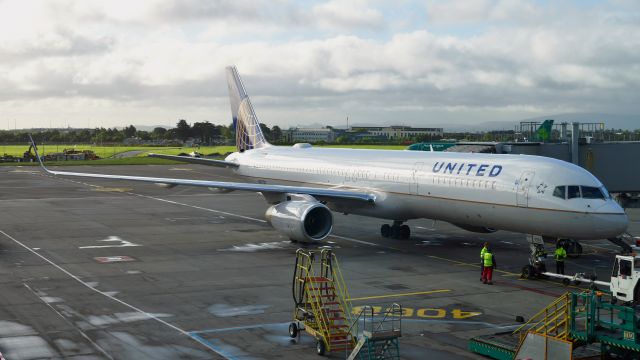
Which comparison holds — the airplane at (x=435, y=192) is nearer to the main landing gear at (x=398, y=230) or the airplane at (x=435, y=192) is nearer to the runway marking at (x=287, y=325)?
the main landing gear at (x=398, y=230)

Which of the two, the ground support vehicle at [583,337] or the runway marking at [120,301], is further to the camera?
the runway marking at [120,301]

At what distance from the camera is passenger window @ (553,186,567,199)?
2381cm

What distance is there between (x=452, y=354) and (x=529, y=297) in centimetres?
691

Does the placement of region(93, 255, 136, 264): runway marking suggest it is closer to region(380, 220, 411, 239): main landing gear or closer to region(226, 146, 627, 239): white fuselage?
region(226, 146, 627, 239): white fuselage

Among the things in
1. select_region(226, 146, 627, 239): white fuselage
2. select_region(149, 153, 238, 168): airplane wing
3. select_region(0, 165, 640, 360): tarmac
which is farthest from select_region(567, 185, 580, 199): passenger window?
select_region(149, 153, 238, 168): airplane wing

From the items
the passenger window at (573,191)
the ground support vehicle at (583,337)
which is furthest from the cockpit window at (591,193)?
the ground support vehicle at (583,337)

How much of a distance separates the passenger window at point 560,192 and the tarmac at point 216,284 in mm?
2981

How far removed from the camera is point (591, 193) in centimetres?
2395

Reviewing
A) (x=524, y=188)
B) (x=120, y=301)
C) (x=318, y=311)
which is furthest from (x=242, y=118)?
(x=318, y=311)

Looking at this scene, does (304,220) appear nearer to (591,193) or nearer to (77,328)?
(591,193)

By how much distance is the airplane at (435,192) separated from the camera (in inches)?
936

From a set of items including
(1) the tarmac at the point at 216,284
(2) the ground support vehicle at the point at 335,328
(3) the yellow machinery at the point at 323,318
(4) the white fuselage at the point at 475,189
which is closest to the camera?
(2) the ground support vehicle at the point at 335,328

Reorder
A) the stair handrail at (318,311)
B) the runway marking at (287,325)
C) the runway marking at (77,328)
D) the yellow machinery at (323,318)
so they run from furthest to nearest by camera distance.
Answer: the runway marking at (287,325) → the stair handrail at (318,311) → the yellow machinery at (323,318) → the runway marking at (77,328)

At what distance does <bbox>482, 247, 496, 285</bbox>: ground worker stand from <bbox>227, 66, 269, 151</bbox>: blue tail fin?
77.3 ft
